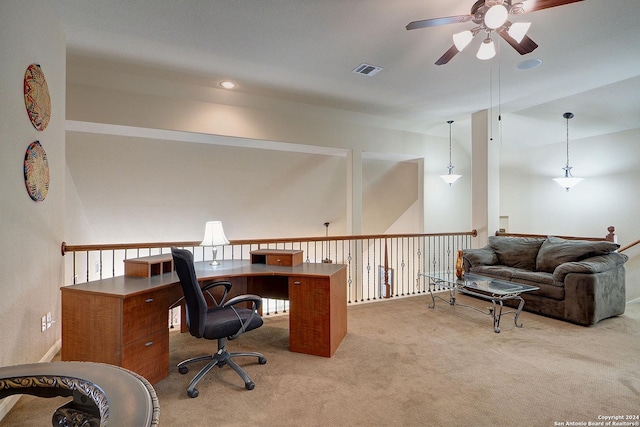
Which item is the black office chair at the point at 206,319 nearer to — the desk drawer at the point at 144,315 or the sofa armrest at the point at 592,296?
the desk drawer at the point at 144,315

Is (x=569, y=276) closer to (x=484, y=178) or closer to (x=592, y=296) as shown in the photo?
(x=592, y=296)

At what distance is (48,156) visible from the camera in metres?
2.69

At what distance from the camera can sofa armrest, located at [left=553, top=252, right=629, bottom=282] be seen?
3588 mm

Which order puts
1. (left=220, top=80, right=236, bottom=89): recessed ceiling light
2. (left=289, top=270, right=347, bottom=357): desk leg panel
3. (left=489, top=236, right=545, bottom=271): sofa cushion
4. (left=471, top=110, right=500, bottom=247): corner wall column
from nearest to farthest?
(left=289, top=270, right=347, bottom=357): desk leg panel < (left=220, top=80, right=236, bottom=89): recessed ceiling light < (left=489, top=236, right=545, bottom=271): sofa cushion < (left=471, top=110, right=500, bottom=247): corner wall column

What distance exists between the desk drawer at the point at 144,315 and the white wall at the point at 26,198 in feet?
2.26

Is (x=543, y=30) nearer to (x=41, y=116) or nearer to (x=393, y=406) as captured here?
(x=393, y=406)

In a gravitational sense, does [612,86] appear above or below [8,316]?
above

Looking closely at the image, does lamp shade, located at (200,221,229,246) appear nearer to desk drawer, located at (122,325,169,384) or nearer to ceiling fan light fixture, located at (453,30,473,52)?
desk drawer, located at (122,325,169,384)

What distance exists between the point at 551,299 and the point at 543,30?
2.94 m

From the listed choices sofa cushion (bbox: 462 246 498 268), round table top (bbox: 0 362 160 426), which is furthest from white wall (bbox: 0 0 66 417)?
sofa cushion (bbox: 462 246 498 268)

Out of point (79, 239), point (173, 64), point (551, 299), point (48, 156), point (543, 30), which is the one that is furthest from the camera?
point (79, 239)

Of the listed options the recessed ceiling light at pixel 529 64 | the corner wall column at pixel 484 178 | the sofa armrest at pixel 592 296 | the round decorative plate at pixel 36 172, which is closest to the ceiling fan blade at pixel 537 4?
the recessed ceiling light at pixel 529 64

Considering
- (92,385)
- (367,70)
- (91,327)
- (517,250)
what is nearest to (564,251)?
(517,250)

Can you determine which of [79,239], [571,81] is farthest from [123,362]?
[571,81]
